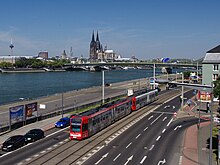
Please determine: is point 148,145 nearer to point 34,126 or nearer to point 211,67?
point 34,126

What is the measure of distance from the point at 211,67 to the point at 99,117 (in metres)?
40.4

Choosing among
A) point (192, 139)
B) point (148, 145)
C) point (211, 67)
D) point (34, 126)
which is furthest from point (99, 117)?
point (211, 67)

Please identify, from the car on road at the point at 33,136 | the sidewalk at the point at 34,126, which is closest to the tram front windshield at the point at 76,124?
the car on road at the point at 33,136

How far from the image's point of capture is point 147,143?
36031 millimetres

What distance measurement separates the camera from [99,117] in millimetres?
41031

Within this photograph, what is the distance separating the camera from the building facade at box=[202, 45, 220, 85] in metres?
71.1

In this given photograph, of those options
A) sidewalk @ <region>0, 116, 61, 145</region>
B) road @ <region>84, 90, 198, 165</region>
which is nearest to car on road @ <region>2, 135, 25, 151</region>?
sidewalk @ <region>0, 116, 61, 145</region>

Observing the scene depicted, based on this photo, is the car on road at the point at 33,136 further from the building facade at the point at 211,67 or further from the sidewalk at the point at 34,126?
the building facade at the point at 211,67

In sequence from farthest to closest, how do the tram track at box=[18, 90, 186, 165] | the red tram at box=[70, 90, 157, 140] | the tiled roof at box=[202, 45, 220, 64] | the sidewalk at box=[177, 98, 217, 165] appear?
the tiled roof at box=[202, 45, 220, 64] → the red tram at box=[70, 90, 157, 140] → the sidewalk at box=[177, 98, 217, 165] → the tram track at box=[18, 90, 186, 165]

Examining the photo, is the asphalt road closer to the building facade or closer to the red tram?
the red tram

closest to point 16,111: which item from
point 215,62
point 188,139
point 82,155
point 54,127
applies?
point 54,127

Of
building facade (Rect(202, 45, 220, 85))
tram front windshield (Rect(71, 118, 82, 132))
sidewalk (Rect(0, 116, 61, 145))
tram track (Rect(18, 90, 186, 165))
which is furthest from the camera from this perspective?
building facade (Rect(202, 45, 220, 85))

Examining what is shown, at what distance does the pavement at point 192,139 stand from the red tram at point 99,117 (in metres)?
8.30

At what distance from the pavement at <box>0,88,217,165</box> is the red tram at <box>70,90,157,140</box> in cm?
830
